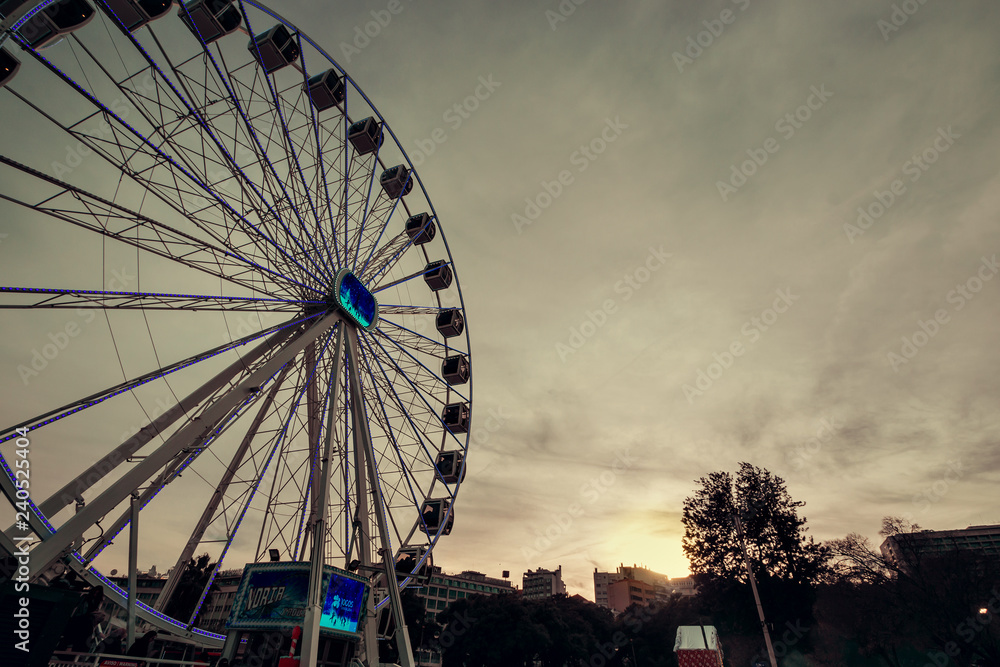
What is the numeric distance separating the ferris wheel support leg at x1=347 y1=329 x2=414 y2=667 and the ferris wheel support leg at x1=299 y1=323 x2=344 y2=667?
1126 mm

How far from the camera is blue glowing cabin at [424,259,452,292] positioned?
25.1 meters

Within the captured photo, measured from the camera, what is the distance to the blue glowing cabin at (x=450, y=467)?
21.5m

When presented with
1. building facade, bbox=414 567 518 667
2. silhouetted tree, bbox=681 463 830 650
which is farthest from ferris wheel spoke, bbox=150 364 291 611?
building facade, bbox=414 567 518 667

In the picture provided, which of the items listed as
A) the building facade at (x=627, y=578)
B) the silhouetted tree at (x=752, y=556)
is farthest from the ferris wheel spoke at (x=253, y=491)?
the building facade at (x=627, y=578)

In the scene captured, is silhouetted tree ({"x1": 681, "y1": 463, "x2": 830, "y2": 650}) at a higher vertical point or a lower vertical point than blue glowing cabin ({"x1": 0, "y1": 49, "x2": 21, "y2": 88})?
lower

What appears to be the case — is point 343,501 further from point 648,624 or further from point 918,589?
point 648,624

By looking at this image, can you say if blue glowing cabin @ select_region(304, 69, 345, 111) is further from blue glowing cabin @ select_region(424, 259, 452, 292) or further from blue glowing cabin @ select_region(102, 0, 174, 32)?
blue glowing cabin @ select_region(424, 259, 452, 292)

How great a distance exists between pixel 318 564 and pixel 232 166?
11885 mm

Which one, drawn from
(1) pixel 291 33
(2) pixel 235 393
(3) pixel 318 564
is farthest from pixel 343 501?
(1) pixel 291 33

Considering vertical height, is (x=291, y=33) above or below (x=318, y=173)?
above

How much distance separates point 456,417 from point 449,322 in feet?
15.3

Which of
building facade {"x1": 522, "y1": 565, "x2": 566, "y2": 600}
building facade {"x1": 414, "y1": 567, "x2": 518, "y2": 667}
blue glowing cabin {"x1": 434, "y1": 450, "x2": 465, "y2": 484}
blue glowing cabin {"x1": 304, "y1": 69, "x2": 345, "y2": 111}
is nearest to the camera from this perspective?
blue glowing cabin {"x1": 304, "y1": 69, "x2": 345, "y2": 111}

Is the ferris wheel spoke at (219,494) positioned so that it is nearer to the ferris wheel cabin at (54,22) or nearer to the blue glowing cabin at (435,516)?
the blue glowing cabin at (435,516)

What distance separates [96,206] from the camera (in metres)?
11.8
